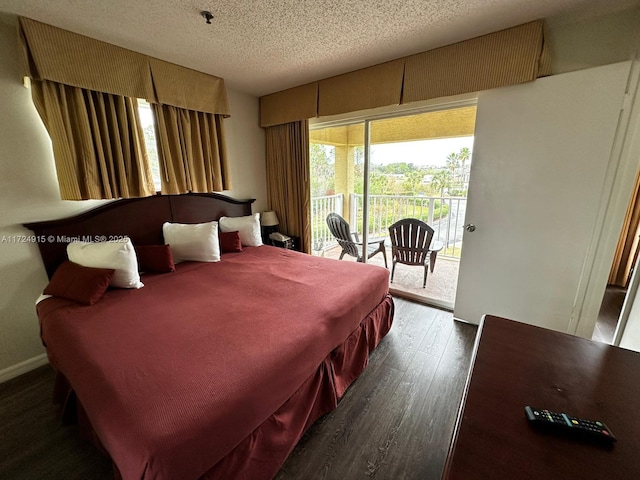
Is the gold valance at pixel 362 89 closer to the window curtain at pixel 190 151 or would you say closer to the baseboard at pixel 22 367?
the window curtain at pixel 190 151

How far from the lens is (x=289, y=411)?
129 centimetres

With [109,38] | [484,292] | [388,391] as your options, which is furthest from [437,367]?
[109,38]

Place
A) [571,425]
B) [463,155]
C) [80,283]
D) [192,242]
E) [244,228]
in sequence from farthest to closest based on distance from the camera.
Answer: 1. [463,155]
2. [244,228]
3. [192,242]
4. [80,283]
5. [571,425]

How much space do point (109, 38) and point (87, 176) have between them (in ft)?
3.44

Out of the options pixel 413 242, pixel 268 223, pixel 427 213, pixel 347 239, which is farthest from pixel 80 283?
pixel 427 213

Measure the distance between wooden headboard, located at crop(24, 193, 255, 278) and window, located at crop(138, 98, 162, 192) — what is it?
24 cm

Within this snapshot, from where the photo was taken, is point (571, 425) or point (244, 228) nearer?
point (571, 425)

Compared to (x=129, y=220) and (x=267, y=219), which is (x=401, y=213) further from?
(x=129, y=220)

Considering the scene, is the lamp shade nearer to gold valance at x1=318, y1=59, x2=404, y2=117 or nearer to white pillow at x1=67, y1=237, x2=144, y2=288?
gold valance at x1=318, y1=59, x2=404, y2=117

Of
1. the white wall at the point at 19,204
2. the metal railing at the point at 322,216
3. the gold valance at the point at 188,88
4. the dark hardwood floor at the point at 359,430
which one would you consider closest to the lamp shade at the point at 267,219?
the metal railing at the point at 322,216

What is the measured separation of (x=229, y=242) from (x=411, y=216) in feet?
10.2

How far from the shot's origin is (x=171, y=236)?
2521 millimetres

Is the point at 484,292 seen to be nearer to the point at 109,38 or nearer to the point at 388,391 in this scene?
the point at 388,391

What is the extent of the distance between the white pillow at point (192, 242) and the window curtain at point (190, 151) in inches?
16.1
